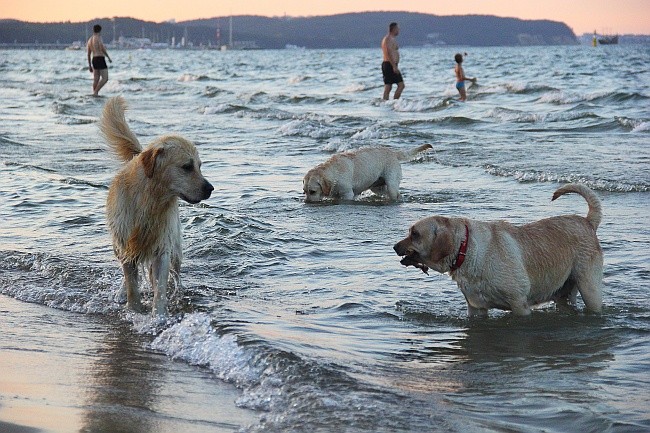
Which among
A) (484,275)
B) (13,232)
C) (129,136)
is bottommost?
(13,232)

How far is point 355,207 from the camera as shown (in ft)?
35.2

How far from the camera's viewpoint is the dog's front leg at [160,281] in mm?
6371

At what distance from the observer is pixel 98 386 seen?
4.79 m

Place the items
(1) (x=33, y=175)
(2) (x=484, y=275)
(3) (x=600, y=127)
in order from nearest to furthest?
(2) (x=484, y=275) < (1) (x=33, y=175) < (3) (x=600, y=127)

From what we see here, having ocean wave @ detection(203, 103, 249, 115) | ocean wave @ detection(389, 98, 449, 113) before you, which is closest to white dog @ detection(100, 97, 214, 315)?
ocean wave @ detection(203, 103, 249, 115)

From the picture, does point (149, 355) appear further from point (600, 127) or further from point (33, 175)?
point (600, 127)

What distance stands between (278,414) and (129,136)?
3.25 metres

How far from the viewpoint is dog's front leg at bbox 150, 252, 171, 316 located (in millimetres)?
6371

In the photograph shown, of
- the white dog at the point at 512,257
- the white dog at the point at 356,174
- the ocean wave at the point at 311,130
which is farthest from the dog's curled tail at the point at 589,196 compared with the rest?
the ocean wave at the point at 311,130

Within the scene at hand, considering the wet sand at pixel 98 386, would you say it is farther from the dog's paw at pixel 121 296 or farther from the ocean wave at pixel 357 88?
the ocean wave at pixel 357 88

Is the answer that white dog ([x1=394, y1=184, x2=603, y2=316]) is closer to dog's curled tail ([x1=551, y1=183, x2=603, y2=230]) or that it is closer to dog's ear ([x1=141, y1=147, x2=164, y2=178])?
dog's curled tail ([x1=551, y1=183, x2=603, y2=230])

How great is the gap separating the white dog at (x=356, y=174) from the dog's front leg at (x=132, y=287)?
13.9ft

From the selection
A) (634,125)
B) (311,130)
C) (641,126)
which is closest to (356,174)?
(311,130)

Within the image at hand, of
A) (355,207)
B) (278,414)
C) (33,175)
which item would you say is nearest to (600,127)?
(355,207)
